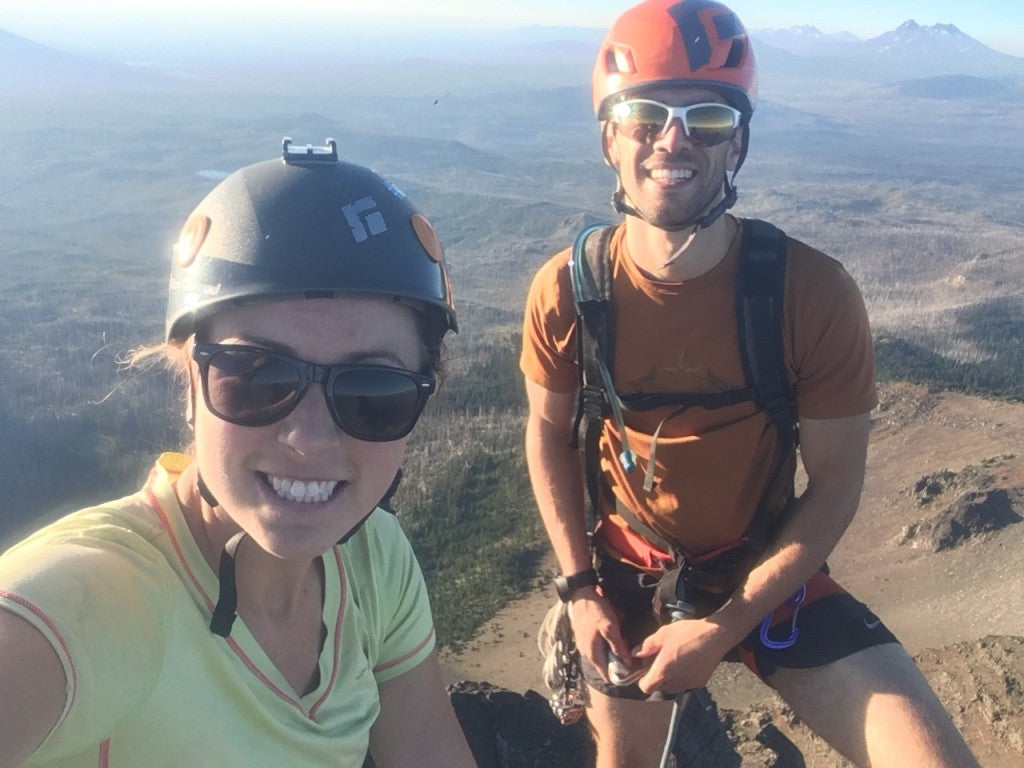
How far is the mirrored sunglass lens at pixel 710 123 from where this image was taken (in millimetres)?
4227

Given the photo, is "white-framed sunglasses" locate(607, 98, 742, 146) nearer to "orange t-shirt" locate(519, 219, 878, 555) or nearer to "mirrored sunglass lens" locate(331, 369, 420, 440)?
"orange t-shirt" locate(519, 219, 878, 555)

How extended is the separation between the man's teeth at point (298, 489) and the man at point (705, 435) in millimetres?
2035

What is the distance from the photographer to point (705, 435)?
13.4ft

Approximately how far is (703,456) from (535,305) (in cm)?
114

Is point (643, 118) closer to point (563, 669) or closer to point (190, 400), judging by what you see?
point (190, 400)

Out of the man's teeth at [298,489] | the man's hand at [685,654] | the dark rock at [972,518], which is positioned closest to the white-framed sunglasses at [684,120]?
the man's hand at [685,654]

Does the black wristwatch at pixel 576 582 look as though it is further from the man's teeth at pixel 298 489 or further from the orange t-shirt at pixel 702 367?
the man's teeth at pixel 298 489

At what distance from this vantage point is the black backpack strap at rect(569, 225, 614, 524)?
4.16m

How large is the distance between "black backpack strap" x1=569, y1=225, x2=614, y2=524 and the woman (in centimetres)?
122

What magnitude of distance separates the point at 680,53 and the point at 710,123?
0.39 meters

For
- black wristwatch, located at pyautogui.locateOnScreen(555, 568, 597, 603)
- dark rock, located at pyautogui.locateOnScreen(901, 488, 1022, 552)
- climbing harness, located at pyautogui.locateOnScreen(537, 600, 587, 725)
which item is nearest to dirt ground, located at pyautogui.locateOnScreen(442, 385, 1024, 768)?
dark rock, located at pyautogui.locateOnScreen(901, 488, 1022, 552)

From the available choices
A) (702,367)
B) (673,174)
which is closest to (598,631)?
(702,367)

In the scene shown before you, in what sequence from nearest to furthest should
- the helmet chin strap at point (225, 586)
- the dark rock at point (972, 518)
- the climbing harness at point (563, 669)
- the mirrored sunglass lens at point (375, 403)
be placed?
the helmet chin strap at point (225, 586) → the mirrored sunglass lens at point (375, 403) → the climbing harness at point (563, 669) → the dark rock at point (972, 518)

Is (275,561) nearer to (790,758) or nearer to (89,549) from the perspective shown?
(89,549)
